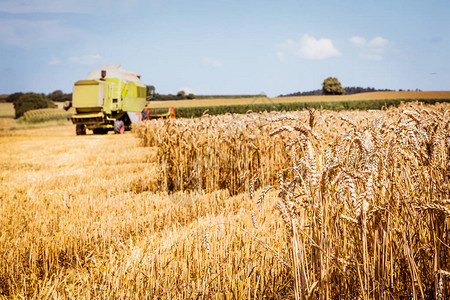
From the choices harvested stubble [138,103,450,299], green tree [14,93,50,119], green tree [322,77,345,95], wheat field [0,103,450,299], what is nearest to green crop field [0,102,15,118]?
green tree [14,93,50,119]

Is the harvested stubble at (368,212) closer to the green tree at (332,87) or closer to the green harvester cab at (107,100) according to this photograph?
the green harvester cab at (107,100)

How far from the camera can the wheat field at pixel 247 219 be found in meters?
1.67

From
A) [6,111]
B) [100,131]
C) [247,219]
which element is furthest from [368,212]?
[6,111]

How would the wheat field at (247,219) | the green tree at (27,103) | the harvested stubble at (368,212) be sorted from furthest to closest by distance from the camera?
the green tree at (27,103), the wheat field at (247,219), the harvested stubble at (368,212)

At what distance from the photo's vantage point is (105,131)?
68.9 ft

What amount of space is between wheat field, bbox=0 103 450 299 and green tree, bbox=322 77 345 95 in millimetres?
87310

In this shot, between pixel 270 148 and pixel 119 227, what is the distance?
10.1ft

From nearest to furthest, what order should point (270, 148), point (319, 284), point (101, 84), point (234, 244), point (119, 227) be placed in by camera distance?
point (319, 284) < point (234, 244) < point (119, 227) < point (270, 148) < point (101, 84)

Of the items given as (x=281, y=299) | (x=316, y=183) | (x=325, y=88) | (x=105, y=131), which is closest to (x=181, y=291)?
(x=281, y=299)

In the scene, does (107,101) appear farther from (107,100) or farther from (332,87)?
(332,87)

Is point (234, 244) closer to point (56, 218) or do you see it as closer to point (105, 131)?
point (56, 218)

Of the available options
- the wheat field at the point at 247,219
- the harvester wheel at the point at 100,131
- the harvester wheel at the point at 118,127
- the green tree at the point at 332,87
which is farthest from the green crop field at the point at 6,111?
the green tree at the point at 332,87

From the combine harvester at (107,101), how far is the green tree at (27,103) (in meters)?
31.9

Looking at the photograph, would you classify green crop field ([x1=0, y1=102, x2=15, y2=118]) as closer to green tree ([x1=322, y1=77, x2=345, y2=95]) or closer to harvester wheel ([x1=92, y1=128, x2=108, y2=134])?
harvester wheel ([x1=92, y1=128, x2=108, y2=134])
